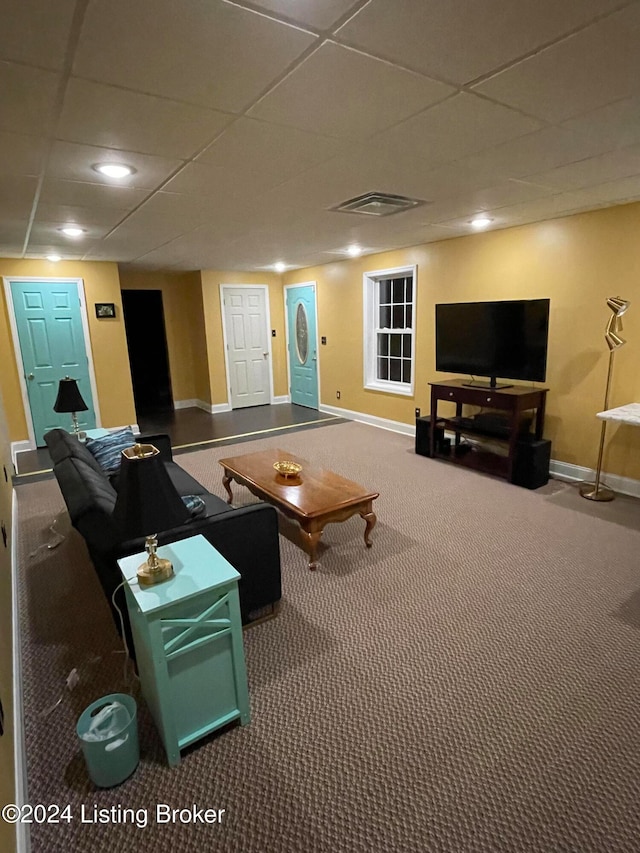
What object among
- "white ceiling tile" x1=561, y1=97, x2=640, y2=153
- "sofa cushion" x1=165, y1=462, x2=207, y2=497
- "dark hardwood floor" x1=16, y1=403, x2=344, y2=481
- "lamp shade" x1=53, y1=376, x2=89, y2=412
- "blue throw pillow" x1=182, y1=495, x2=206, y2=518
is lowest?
"dark hardwood floor" x1=16, y1=403, x2=344, y2=481

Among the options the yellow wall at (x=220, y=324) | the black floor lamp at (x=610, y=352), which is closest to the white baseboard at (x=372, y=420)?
the yellow wall at (x=220, y=324)

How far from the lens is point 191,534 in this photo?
78.2 inches

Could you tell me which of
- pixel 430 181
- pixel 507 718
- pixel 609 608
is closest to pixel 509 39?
pixel 430 181

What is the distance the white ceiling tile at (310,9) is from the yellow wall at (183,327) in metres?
6.38

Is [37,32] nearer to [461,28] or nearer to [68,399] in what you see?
[461,28]

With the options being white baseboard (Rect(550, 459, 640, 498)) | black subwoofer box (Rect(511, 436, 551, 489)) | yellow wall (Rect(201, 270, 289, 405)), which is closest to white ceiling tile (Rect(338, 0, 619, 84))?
black subwoofer box (Rect(511, 436, 551, 489))

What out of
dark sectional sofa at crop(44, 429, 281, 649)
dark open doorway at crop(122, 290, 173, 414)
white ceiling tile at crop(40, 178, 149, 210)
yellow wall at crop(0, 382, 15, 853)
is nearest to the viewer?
yellow wall at crop(0, 382, 15, 853)

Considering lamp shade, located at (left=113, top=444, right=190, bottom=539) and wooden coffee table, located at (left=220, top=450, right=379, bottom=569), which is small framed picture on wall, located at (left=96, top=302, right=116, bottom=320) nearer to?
wooden coffee table, located at (left=220, top=450, right=379, bottom=569)

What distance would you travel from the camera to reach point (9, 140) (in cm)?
202

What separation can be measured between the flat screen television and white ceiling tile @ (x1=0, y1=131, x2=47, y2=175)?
3.66 metres

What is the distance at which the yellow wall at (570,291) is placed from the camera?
3.69 m

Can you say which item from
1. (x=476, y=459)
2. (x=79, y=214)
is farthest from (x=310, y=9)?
(x=476, y=459)

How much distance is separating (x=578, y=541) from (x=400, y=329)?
3630mm

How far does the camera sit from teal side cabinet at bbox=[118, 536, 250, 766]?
1521 millimetres
